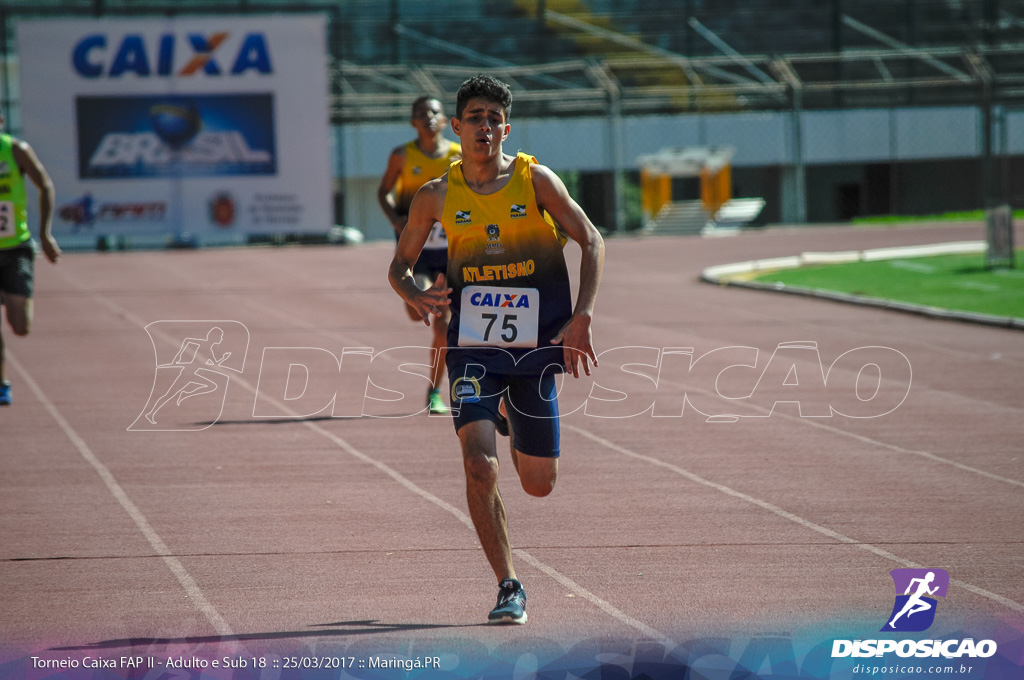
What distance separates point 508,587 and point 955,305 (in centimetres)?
1360

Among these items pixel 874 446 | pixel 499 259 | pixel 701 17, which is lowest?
pixel 874 446

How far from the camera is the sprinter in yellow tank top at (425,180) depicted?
10250 mm

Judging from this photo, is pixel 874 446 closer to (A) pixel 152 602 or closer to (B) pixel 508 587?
(B) pixel 508 587

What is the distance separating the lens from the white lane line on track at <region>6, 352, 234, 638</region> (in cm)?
539

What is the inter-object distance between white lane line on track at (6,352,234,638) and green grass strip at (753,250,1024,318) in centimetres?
1083

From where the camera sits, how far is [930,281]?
20.7m

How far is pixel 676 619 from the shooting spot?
5.26m

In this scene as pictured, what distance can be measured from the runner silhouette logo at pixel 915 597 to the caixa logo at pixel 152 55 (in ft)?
95.1

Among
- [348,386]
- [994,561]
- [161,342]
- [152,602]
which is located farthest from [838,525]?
[161,342]

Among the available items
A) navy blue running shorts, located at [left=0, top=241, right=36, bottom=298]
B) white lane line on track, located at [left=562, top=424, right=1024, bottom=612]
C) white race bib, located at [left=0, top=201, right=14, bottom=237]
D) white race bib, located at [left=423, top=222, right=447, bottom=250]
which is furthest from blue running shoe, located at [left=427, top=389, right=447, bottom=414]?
white race bib, located at [left=0, top=201, right=14, bottom=237]

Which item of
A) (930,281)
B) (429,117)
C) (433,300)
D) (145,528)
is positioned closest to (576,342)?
(433,300)

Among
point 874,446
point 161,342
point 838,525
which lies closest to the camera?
point 838,525

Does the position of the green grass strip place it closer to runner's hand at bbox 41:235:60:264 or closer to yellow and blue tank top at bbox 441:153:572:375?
runner's hand at bbox 41:235:60:264

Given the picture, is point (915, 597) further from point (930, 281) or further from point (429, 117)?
point (930, 281)
